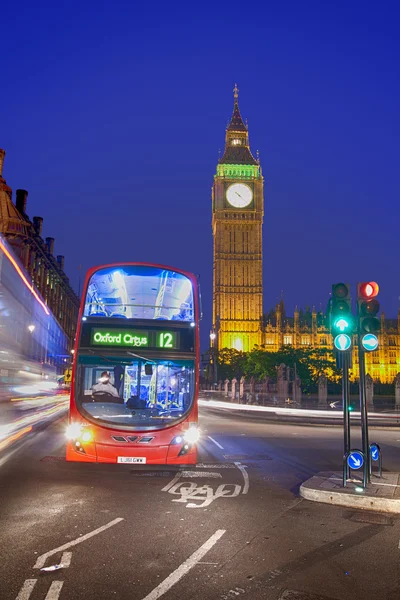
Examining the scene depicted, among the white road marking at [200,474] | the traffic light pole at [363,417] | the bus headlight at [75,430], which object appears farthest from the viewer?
the white road marking at [200,474]

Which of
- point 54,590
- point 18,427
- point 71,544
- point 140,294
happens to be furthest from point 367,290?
point 18,427

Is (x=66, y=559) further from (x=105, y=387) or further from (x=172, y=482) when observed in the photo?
(x=105, y=387)

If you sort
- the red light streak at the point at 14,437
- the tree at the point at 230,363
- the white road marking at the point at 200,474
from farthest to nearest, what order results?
the tree at the point at 230,363, the red light streak at the point at 14,437, the white road marking at the point at 200,474

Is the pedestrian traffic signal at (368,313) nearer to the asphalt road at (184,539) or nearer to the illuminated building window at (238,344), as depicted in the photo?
the asphalt road at (184,539)

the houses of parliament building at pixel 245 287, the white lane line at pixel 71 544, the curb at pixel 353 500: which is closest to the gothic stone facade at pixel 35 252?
the houses of parliament building at pixel 245 287

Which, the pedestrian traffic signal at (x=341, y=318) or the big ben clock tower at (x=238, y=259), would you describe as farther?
the big ben clock tower at (x=238, y=259)

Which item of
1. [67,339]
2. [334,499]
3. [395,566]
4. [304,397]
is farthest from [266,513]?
[67,339]

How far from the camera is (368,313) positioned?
373 inches

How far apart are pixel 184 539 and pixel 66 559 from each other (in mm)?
1411

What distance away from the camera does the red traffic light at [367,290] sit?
9.56 metres

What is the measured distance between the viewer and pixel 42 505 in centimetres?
805

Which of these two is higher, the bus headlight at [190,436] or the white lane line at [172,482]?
the bus headlight at [190,436]

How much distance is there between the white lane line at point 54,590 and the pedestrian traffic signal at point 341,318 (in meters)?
6.20

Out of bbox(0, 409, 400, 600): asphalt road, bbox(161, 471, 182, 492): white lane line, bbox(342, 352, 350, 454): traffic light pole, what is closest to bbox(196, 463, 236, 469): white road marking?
bbox(0, 409, 400, 600): asphalt road
